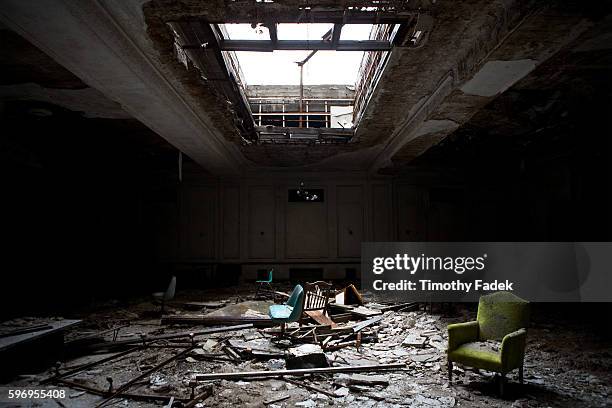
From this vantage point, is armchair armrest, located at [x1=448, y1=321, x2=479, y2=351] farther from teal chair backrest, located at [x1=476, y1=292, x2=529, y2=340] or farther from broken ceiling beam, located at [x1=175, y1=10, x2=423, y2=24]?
broken ceiling beam, located at [x1=175, y1=10, x2=423, y2=24]

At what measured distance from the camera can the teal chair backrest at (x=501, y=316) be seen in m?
4.25

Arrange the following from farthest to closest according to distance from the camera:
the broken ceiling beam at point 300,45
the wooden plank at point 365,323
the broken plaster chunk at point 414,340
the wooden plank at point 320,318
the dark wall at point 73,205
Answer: the dark wall at point 73,205, the wooden plank at point 320,318, the wooden plank at point 365,323, the broken plaster chunk at point 414,340, the broken ceiling beam at point 300,45

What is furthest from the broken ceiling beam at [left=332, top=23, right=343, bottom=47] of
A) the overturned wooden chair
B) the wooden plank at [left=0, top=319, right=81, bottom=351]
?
the wooden plank at [left=0, top=319, right=81, bottom=351]

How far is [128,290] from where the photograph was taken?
10.4 metres

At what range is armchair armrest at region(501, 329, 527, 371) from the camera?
3.77 metres

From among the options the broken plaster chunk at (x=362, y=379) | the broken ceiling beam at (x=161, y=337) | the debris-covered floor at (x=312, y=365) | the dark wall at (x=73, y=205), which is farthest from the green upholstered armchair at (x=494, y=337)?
the dark wall at (x=73, y=205)

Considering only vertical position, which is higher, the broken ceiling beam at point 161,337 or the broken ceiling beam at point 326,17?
the broken ceiling beam at point 326,17

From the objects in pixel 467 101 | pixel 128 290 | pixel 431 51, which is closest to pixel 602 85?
pixel 467 101

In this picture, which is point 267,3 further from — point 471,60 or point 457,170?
point 457,170

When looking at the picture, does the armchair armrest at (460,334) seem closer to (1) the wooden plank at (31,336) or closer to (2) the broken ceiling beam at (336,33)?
(2) the broken ceiling beam at (336,33)

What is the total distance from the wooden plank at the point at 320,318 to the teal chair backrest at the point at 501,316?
8.19 ft

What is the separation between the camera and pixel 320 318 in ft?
21.3

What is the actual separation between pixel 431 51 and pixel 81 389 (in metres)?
5.24

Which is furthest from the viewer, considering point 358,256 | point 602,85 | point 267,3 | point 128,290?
point 358,256
